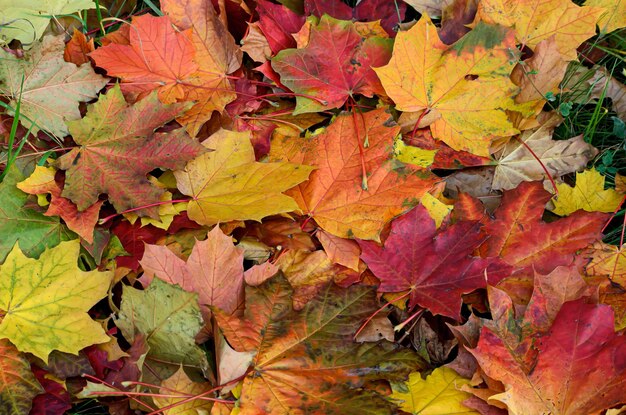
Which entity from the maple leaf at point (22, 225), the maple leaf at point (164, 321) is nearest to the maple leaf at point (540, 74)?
the maple leaf at point (164, 321)

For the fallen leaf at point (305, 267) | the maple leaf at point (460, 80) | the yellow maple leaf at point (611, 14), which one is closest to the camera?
the fallen leaf at point (305, 267)

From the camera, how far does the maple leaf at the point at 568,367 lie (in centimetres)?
136

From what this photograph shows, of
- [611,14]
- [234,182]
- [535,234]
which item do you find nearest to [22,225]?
[234,182]

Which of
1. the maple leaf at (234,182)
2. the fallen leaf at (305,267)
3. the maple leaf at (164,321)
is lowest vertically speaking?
the maple leaf at (164,321)

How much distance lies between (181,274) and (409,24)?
1.08 m

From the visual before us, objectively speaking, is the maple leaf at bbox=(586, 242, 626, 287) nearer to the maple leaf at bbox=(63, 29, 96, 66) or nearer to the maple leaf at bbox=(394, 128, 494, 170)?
the maple leaf at bbox=(394, 128, 494, 170)

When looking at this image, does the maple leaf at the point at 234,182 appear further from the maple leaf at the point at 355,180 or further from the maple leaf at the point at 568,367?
the maple leaf at the point at 568,367

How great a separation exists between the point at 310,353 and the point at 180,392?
33 centimetres

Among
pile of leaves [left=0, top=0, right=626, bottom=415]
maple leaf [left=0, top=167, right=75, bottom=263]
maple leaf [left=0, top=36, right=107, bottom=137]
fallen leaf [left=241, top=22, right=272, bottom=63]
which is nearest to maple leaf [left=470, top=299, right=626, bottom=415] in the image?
pile of leaves [left=0, top=0, right=626, bottom=415]

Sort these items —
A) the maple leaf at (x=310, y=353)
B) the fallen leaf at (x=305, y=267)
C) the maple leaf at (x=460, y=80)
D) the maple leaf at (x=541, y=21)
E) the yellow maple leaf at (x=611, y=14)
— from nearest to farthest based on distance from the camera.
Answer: the maple leaf at (x=310, y=353), the fallen leaf at (x=305, y=267), the maple leaf at (x=460, y=80), the maple leaf at (x=541, y=21), the yellow maple leaf at (x=611, y=14)

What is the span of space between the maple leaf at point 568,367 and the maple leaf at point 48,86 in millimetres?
1332

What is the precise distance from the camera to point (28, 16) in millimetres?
1827

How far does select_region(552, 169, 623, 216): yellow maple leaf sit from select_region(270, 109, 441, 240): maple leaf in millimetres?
435

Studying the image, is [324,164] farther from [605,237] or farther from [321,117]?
[605,237]
